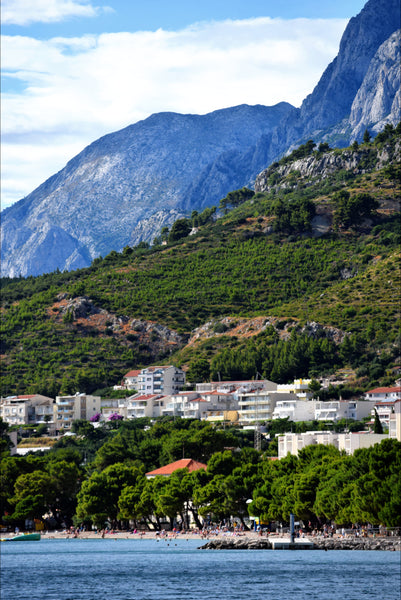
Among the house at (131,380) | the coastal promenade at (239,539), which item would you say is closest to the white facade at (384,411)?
the coastal promenade at (239,539)

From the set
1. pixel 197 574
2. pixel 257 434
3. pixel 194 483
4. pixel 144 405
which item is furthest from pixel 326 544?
pixel 144 405

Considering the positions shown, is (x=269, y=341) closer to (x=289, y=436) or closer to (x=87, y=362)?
(x=87, y=362)

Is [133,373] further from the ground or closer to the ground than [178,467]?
further from the ground

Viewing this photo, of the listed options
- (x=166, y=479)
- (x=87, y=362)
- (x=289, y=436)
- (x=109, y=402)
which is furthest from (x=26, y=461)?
(x=87, y=362)

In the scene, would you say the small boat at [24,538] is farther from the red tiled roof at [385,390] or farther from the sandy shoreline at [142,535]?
the red tiled roof at [385,390]

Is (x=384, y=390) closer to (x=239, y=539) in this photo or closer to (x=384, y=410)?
(x=384, y=410)
